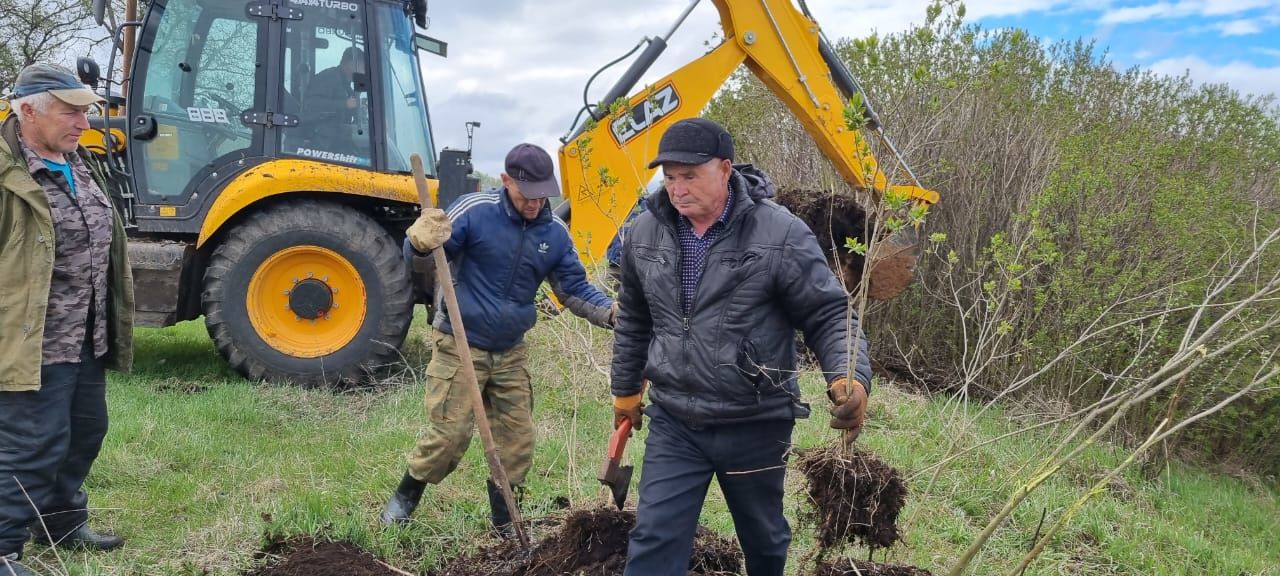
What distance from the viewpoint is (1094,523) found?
4691mm

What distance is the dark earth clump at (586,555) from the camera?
3316 mm

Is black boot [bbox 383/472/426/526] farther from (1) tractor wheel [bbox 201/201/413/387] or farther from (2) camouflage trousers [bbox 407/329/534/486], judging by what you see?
(1) tractor wheel [bbox 201/201/413/387]

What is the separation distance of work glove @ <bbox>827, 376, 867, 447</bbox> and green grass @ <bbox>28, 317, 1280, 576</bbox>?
65 cm

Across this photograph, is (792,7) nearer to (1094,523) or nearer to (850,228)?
(850,228)

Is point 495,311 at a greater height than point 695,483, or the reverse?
point 495,311

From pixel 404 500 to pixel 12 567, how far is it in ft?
4.66

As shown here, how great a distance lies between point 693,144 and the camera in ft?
8.84

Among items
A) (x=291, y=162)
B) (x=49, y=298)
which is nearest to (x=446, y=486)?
(x=49, y=298)

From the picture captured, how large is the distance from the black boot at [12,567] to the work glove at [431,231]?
1761 millimetres

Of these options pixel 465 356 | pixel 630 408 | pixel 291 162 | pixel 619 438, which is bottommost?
pixel 619 438

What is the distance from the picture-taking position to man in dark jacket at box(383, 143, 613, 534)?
3701 millimetres

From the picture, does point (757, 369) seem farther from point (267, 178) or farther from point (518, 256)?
point (267, 178)

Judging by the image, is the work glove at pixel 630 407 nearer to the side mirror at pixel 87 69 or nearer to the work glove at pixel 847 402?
the work glove at pixel 847 402

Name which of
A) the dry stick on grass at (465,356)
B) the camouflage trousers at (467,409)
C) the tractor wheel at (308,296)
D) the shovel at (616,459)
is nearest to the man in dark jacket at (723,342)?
Result: the shovel at (616,459)
